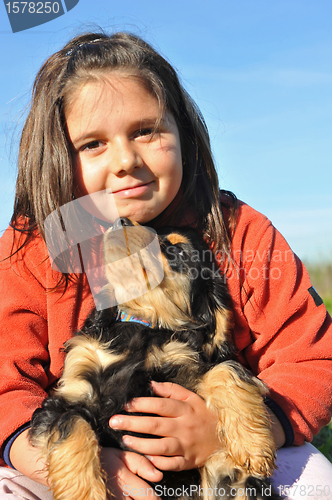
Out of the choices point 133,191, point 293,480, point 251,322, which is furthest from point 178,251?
point 293,480

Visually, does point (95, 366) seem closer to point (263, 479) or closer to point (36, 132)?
point (263, 479)

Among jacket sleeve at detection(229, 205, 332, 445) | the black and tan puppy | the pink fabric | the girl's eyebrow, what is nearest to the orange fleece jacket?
jacket sleeve at detection(229, 205, 332, 445)

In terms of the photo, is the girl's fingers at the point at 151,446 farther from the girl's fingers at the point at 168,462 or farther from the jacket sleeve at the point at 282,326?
the jacket sleeve at the point at 282,326

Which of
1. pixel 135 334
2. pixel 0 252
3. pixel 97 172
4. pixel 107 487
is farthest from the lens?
pixel 0 252

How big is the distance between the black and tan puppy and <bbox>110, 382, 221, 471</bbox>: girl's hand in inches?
2.0

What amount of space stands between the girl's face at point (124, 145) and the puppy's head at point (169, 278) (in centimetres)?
30

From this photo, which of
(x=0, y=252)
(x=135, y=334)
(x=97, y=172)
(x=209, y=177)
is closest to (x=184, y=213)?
(x=209, y=177)

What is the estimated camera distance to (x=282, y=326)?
2.68 meters

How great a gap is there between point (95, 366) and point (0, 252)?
3.91 ft

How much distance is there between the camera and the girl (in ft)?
7.27

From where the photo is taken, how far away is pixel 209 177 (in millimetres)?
2930

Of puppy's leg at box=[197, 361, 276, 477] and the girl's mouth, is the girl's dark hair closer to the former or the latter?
the girl's mouth

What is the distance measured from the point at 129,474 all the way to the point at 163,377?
47 centimetres

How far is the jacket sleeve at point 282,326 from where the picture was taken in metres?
2.43
